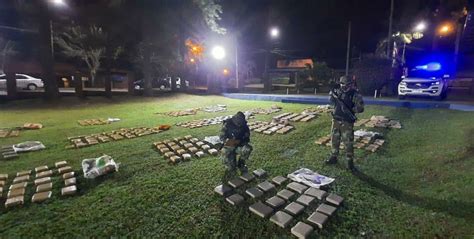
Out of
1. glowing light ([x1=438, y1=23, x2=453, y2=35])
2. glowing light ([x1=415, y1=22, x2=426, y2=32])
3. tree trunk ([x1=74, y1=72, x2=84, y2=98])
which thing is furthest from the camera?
glowing light ([x1=438, y1=23, x2=453, y2=35])

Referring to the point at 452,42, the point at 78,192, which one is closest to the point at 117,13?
the point at 78,192

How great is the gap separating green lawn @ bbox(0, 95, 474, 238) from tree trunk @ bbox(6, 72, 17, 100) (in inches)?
320

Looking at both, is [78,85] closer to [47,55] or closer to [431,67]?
[47,55]

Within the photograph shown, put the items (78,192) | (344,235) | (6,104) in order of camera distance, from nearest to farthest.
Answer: (344,235), (78,192), (6,104)

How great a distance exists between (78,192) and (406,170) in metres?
5.58

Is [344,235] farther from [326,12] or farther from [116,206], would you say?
[326,12]

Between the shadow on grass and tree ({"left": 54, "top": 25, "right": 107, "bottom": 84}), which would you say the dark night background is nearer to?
tree ({"left": 54, "top": 25, "right": 107, "bottom": 84})

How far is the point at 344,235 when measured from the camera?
2.73 metres

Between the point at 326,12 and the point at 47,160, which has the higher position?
the point at 326,12

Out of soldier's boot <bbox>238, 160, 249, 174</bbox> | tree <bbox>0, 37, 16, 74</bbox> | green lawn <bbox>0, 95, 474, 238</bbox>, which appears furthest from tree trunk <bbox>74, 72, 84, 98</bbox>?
tree <bbox>0, 37, 16, 74</bbox>

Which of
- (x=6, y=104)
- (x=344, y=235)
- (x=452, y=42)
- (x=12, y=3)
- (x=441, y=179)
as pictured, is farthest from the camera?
(x=452, y=42)

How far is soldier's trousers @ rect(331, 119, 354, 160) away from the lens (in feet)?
14.6

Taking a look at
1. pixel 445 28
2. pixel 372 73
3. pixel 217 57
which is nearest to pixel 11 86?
pixel 217 57

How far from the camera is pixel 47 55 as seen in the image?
42.4ft
